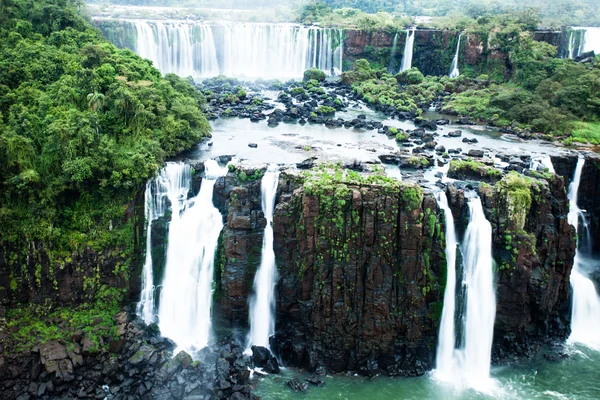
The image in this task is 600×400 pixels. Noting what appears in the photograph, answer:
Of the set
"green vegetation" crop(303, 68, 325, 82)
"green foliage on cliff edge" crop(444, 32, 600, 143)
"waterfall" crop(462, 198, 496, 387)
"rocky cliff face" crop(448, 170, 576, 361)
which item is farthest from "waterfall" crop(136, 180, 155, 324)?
"green vegetation" crop(303, 68, 325, 82)

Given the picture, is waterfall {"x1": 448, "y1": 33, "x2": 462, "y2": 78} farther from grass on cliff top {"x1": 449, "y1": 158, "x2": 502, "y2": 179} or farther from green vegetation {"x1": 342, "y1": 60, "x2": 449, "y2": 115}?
grass on cliff top {"x1": 449, "y1": 158, "x2": 502, "y2": 179}

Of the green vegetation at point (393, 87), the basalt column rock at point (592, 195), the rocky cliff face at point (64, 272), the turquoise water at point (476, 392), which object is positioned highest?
the green vegetation at point (393, 87)

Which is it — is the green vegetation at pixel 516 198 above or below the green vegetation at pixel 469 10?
below

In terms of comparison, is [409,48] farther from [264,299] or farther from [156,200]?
[264,299]

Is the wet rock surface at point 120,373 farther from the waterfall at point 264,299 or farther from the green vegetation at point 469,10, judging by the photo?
the green vegetation at point 469,10

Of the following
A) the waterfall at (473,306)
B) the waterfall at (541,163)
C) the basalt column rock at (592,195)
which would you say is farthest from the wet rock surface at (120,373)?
the basalt column rock at (592,195)

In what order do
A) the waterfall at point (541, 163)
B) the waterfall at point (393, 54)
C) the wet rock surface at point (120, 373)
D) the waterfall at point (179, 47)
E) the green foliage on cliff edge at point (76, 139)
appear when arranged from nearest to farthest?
the wet rock surface at point (120, 373) → the green foliage on cliff edge at point (76, 139) → the waterfall at point (541, 163) → the waterfall at point (179, 47) → the waterfall at point (393, 54)

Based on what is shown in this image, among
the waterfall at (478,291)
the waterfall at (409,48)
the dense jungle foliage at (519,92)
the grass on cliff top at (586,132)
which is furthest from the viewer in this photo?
the waterfall at (409,48)
